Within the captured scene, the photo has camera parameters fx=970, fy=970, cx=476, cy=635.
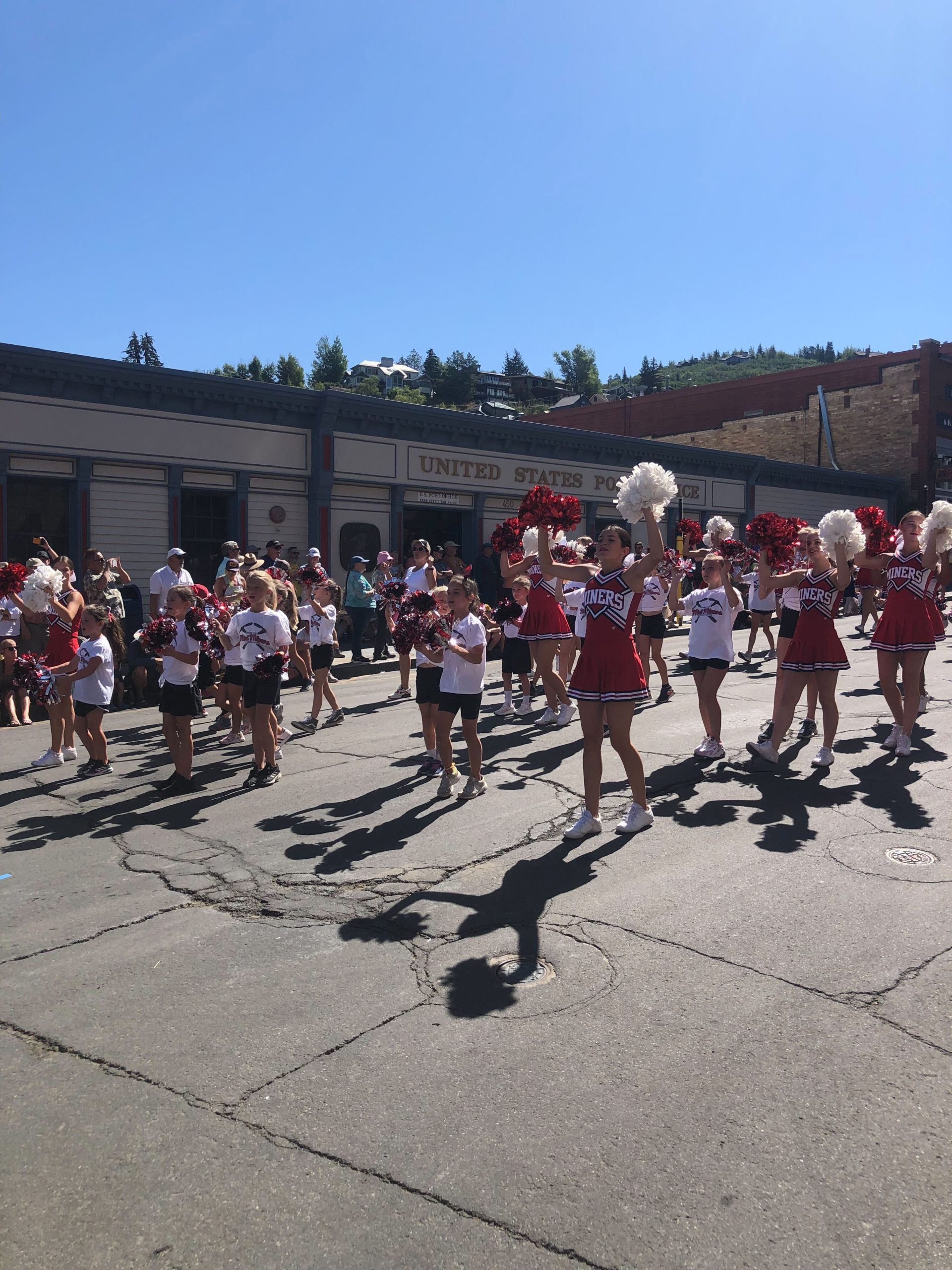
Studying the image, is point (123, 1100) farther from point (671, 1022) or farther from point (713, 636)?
point (713, 636)

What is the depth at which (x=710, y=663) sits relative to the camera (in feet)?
27.1

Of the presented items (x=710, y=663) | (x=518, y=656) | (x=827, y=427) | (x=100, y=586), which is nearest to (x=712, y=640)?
(x=710, y=663)

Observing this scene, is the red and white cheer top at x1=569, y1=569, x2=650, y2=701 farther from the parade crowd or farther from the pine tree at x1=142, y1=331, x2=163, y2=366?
the pine tree at x1=142, y1=331, x2=163, y2=366

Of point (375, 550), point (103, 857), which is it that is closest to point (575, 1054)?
point (103, 857)

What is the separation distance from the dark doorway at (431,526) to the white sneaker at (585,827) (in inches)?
703

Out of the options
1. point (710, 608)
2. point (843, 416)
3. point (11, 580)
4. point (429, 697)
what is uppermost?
point (843, 416)

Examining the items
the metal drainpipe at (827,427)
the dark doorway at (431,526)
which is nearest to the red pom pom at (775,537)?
the dark doorway at (431,526)

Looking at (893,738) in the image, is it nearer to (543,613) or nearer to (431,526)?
(543,613)

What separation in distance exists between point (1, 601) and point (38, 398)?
7.63 m

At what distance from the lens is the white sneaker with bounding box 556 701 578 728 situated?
10203 mm

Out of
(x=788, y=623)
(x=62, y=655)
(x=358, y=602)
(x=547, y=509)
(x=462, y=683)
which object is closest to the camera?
(x=547, y=509)

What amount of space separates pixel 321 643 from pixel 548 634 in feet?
8.44

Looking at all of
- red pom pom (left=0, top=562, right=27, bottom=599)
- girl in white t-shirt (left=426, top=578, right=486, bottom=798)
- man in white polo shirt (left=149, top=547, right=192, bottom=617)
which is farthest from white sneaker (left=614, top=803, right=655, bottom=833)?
man in white polo shirt (left=149, top=547, right=192, bottom=617)

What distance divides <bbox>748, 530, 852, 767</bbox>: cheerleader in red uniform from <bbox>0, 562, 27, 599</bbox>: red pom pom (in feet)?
23.9
